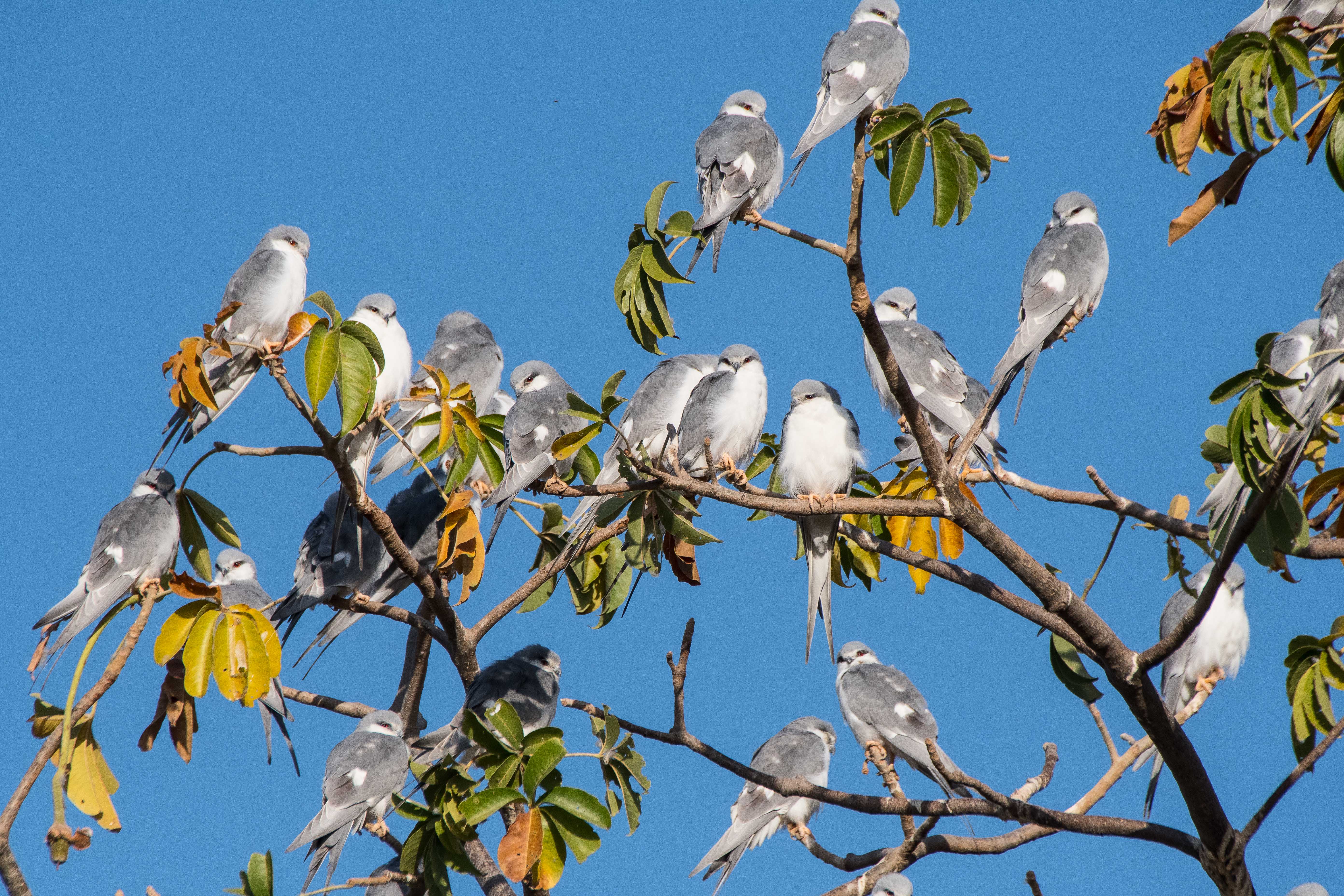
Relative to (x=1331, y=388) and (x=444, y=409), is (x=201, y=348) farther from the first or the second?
(x=1331, y=388)

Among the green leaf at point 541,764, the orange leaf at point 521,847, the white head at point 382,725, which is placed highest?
the white head at point 382,725

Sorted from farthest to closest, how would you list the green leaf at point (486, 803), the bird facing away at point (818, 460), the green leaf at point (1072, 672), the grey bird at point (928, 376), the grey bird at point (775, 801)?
the grey bird at point (775, 801) < the grey bird at point (928, 376) < the bird facing away at point (818, 460) < the green leaf at point (1072, 672) < the green leaf at point (486, 803)

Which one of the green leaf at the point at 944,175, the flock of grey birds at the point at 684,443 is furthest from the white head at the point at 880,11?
the green leaf at the point at 944,175

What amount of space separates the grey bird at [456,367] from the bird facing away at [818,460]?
2.31 meters

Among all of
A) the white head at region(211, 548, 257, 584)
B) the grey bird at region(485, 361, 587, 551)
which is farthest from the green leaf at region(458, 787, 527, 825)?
the white head at region(211, 548, 257, 584)

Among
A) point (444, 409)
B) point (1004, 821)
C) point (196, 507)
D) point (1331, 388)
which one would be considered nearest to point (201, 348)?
point (444, 409)

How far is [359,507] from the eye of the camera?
210 inches

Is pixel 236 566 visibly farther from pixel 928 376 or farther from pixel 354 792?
pixel 928 376

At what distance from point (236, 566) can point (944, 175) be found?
23.6ft

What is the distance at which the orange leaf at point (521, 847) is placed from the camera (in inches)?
168

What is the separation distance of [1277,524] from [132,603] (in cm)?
571

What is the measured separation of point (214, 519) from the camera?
6293 mm

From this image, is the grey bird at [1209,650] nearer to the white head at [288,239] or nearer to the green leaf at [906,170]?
the green leaf at [906,170]

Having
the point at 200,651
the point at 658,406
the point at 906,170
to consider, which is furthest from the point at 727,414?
the point at 200,651
